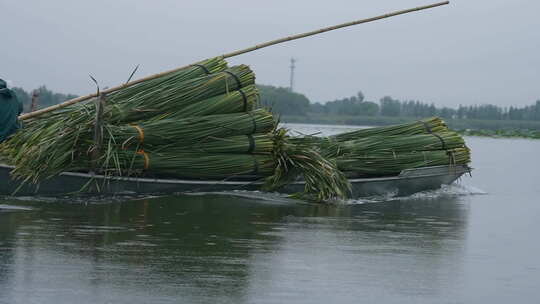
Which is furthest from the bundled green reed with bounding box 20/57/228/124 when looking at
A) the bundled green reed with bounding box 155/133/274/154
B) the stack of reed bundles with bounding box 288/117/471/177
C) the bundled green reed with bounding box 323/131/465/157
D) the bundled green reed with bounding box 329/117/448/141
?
the bundled green reed with bounding box 329/117/448/141

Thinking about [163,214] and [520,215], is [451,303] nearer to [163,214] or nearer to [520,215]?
[163,214]

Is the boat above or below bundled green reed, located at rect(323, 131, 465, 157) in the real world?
below

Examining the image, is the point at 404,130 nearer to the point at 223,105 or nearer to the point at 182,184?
the point at 223,105

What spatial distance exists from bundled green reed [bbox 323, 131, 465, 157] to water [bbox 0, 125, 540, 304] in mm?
1606

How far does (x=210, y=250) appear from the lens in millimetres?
8055

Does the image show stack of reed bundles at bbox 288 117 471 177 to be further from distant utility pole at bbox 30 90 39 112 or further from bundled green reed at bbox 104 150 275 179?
distant utility pole at bbox 30 90 39 112

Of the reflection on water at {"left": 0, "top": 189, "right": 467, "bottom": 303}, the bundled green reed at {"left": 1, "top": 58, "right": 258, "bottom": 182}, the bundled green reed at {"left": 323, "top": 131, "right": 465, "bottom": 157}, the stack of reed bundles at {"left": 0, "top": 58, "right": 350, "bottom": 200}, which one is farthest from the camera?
the bundled green reed at {"left": 323, "top": 131, "right": 465, "bottom": 157}

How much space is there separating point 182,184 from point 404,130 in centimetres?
459

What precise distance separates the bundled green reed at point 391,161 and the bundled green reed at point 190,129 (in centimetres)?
166

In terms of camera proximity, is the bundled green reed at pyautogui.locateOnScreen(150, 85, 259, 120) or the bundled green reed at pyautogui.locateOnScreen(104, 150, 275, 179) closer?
the bundled green reed at pyautogui.locateOnScreen(104, 150, 275, 179)

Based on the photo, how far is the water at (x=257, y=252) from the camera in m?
6.36

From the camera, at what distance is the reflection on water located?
6.32 meters

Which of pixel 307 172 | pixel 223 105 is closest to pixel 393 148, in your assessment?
pixel 307 172

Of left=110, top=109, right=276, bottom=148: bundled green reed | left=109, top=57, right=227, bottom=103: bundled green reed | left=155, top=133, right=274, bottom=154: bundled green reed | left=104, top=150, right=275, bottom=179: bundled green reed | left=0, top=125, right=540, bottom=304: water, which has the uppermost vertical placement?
left=109, top=57, right=227, bottom=103: bundled green reed
